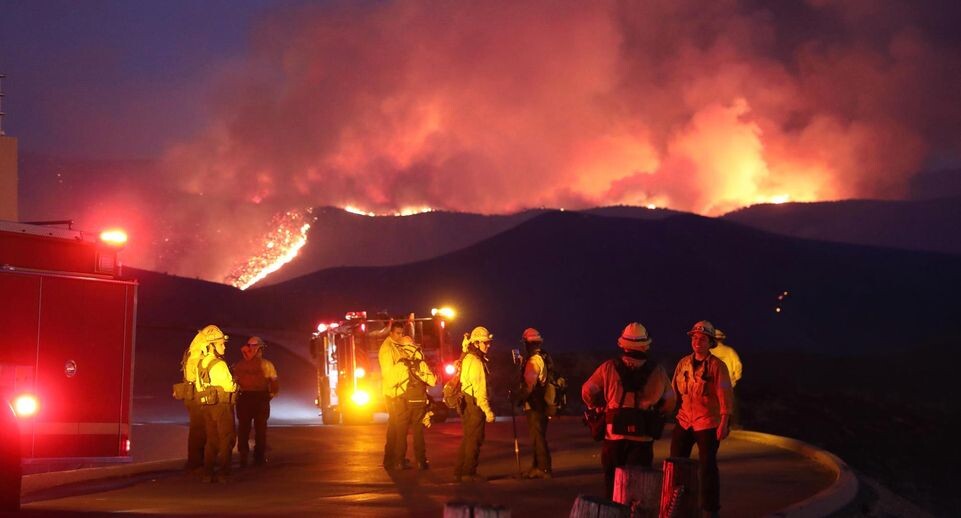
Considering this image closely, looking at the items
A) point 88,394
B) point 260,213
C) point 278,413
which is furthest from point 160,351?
point 260,213

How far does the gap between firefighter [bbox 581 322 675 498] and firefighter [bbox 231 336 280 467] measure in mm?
8680

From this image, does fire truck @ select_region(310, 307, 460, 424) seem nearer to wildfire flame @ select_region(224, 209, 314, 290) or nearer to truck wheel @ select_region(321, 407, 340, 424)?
truck wheel @ select_region(321, 407, 340, 424)

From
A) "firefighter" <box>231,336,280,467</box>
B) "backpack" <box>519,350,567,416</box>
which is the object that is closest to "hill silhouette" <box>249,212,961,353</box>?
"firefighter" <box>231,336,280,467</box>

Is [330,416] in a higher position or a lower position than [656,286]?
lower

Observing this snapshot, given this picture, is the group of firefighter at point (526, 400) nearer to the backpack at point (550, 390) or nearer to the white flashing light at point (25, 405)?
the backpack at point (550, 390)

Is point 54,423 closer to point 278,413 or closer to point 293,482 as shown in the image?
point 293,482

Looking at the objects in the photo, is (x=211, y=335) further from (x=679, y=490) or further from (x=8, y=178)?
(x=679, y=490)

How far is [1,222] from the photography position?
11.8 meters

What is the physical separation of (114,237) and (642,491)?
7.15 meters

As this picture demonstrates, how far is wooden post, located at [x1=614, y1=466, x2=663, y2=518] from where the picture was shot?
7684 millimetres

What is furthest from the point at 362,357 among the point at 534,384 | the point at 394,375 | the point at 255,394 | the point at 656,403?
the point at 656,403

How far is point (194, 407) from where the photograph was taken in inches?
625

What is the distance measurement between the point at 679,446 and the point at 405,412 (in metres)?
5.85

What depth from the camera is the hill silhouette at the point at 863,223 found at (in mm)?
109188
